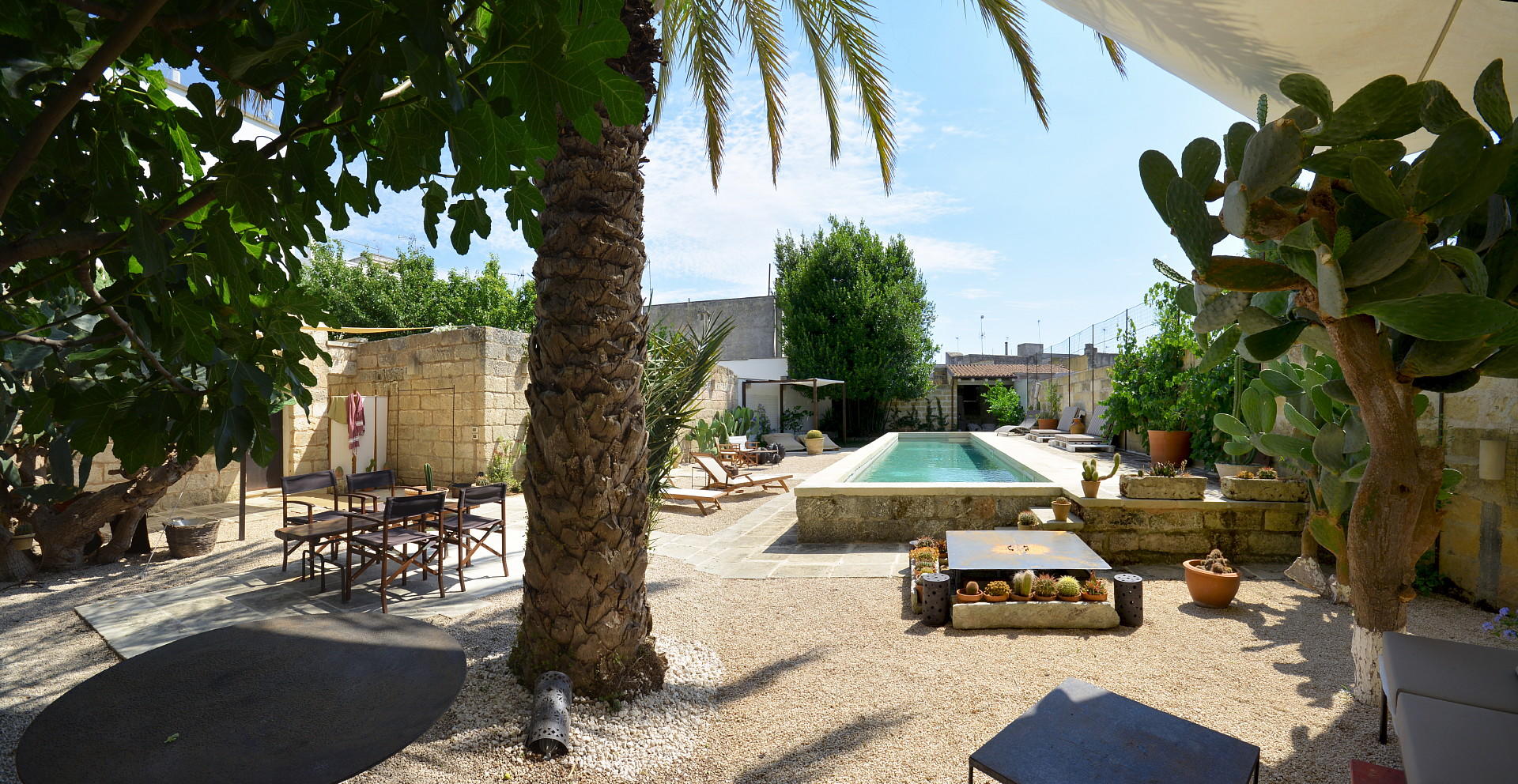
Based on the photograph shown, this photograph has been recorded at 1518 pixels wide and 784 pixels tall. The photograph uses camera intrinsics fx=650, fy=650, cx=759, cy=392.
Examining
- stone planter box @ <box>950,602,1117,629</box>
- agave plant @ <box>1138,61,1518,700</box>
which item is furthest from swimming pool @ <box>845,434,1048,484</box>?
agave plant @ <box>1138,61,1518,700</box>

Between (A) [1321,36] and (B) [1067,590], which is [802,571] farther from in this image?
(A) [1321,36]

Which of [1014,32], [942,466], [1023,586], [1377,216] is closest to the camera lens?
[1377,216]

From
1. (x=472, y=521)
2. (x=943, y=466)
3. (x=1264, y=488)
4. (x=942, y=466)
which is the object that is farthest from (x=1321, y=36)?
(x=942, y=466)

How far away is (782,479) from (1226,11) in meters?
8.64

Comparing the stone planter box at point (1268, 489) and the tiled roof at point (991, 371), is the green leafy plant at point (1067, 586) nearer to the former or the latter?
the stone planter box at point (1268, 489)

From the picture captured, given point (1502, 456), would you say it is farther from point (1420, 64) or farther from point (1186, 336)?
point (1186, 336)

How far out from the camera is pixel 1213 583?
15.4 feet

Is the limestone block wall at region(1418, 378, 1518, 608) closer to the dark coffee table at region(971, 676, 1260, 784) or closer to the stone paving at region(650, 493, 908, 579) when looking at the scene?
the dark coffee table at region(971, 676, 1260, 784)

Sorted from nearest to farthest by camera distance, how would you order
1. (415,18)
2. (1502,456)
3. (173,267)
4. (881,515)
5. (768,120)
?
1. (415,18)
2. (173,267)
3. (1502,456)
4. (768,120)
5. (881,515)

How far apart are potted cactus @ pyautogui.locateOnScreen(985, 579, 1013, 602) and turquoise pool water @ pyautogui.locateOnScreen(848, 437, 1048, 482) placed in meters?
3.11

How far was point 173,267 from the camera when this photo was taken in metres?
1.18

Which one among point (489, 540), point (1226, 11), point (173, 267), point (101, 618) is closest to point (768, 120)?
point (1226, 11)

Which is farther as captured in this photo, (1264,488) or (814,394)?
(814,394)

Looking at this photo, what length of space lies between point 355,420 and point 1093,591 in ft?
34.3
